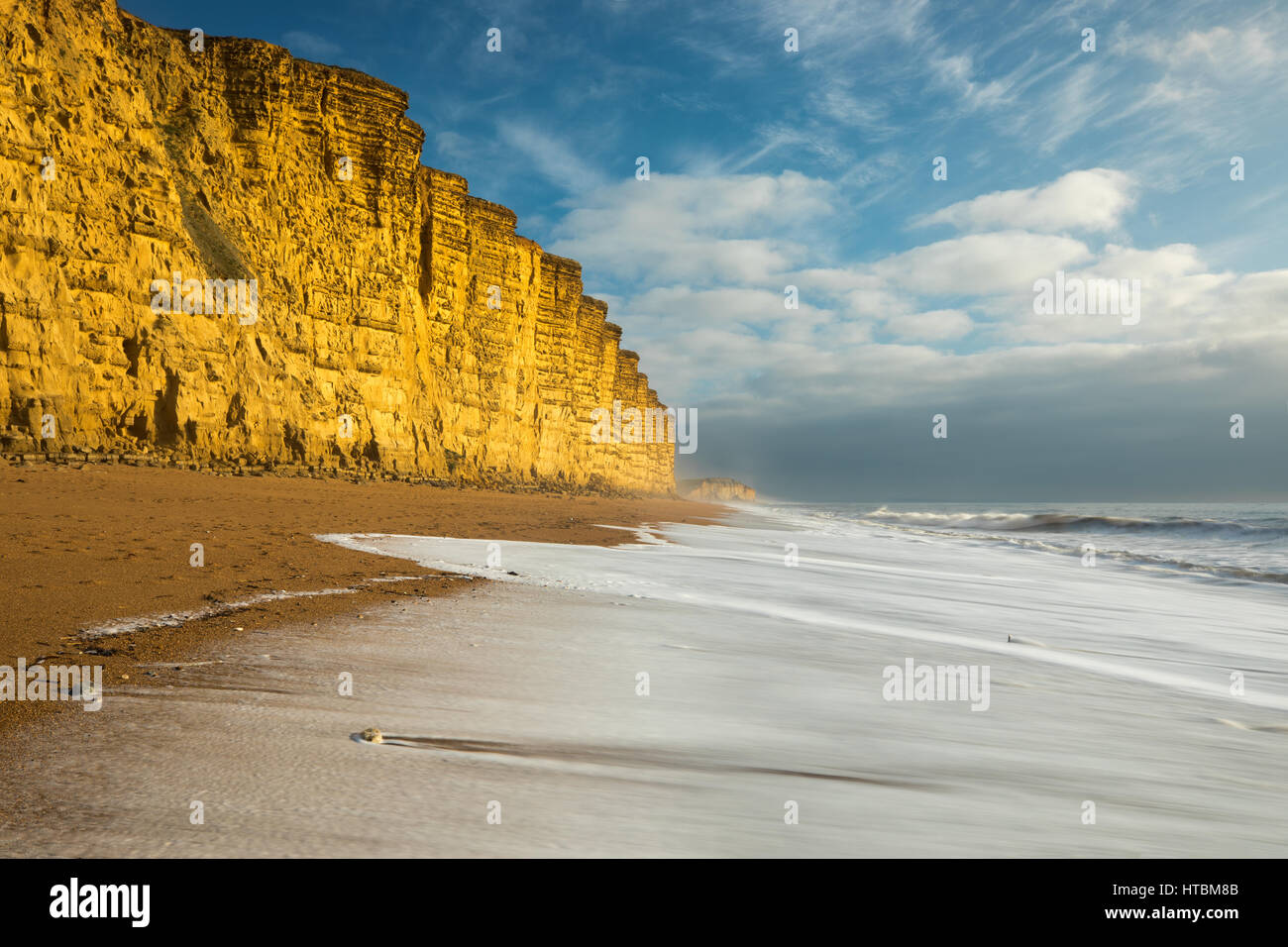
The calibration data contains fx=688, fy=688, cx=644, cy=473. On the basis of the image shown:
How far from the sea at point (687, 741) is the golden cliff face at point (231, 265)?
15958mm

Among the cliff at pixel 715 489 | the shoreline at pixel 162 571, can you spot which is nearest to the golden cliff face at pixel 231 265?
the shoreline at pixel 162 571

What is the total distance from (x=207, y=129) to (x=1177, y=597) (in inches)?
1078

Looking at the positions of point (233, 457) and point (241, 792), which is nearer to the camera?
point (241, 792)

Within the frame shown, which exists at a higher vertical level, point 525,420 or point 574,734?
point 525,420

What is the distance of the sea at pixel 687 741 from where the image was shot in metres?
1.65

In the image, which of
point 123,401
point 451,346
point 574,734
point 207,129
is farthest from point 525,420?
point 574,734

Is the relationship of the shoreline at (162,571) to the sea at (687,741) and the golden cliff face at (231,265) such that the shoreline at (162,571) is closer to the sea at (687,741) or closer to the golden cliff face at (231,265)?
the sea at (687,741)

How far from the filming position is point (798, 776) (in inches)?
84.4

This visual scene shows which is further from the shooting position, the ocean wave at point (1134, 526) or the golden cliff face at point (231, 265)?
the ocean wave at point (1134, 526)

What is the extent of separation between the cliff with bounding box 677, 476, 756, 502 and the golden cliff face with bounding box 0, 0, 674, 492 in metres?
109

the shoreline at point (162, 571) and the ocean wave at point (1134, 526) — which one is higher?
the shoreline at point (162, 571)
